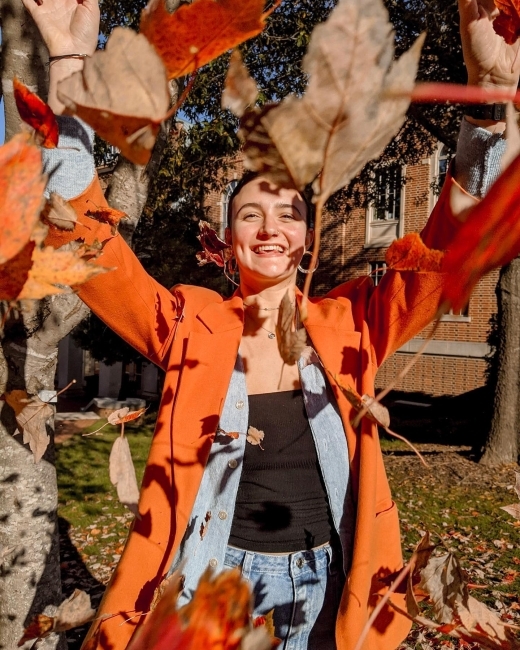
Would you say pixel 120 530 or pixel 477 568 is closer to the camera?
pixel 477 568

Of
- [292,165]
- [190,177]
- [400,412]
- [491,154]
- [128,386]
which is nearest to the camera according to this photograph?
[292,165]

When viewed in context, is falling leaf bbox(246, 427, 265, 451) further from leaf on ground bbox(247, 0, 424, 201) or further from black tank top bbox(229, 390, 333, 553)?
leaf on ground bbox(247, 0, 424, 201)

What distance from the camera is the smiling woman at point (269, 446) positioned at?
4.66 ft

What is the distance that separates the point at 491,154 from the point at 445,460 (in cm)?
793

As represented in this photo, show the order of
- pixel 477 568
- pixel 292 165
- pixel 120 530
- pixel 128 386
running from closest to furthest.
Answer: pixel 292 165
pixel 477 568
pixel 120 530
pixel 128 386

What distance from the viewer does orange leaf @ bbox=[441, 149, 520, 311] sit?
0.69m

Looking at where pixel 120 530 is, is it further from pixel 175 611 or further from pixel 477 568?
pixel 175 611

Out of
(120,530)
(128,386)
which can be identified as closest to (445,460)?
(120,530)

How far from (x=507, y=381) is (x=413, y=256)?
26.1 ft

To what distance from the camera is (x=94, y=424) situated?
473 inches

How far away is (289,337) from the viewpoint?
0.80m

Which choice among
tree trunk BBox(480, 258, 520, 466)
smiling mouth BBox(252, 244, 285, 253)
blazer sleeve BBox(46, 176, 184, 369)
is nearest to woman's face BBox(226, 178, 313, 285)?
smiling mouth BBox(252, 244, 285, 253)

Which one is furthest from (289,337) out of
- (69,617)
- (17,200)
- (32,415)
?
(32,415)

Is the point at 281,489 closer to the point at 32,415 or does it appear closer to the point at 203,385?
the point at 203,385
